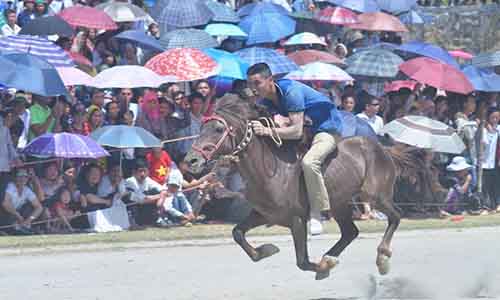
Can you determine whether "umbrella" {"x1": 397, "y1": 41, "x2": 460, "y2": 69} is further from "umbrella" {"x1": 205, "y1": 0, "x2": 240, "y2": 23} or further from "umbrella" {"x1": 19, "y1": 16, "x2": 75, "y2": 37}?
"umbrella" {"x1": 19, "y1": 16, "x2": 75, "y2": 37}

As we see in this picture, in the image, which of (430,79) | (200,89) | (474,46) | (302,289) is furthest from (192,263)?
(474,46)

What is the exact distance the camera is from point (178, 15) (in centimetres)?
2056

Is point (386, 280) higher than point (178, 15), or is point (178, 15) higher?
point (178, 15)

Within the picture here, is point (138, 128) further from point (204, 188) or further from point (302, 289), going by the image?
point (302, 289)

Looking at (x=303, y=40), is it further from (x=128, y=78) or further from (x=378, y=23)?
(x=128, y=78)

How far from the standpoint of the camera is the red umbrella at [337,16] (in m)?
22.6

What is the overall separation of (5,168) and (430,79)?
745cm

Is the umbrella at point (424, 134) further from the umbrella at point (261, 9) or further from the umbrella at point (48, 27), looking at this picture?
the umbrella at point (48, 27)

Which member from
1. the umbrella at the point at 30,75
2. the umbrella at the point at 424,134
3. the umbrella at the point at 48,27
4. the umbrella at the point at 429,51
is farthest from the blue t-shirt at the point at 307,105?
the umbrella at the point at 429,51

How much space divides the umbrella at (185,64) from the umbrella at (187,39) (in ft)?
3.40

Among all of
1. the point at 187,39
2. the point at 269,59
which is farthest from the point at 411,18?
the point at 187,39

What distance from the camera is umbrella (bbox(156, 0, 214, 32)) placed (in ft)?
67.2

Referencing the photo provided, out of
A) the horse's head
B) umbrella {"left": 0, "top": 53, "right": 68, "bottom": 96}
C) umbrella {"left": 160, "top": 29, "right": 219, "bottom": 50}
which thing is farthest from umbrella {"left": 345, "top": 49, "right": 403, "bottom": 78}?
the horse's head

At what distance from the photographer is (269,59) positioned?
62.8 ft
